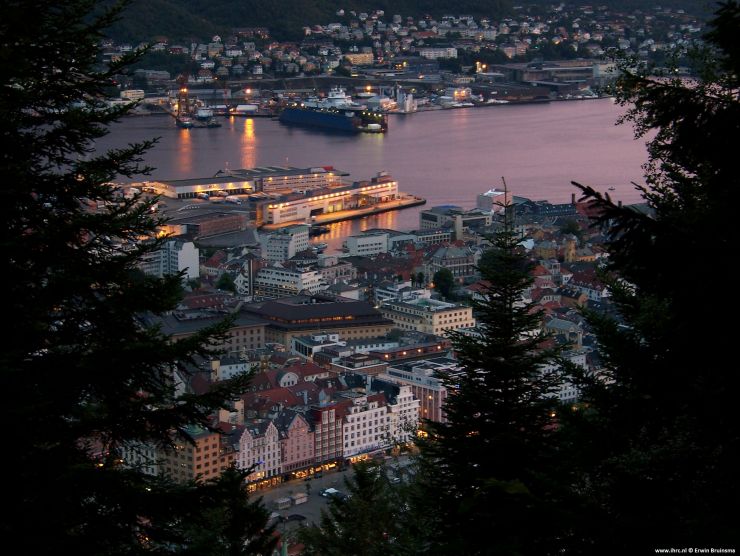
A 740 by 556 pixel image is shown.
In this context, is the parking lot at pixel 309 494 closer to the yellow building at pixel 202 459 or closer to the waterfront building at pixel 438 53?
the yellow building at pixel 202 459

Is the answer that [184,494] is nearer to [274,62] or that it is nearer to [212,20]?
[274,62]

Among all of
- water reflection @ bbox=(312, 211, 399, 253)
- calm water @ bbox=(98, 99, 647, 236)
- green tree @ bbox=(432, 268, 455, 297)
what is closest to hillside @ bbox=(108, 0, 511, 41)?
calm water @ bbox=(98, 99, 647, 236)

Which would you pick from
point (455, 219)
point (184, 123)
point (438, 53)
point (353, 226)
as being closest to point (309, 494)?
point (455, 219)

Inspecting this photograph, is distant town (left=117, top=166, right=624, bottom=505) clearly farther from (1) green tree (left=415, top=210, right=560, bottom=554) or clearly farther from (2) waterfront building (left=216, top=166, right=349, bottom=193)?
(1) green tree (left=415, top=210, right=560, bottom=554)

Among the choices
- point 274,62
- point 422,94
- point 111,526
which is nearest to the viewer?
point 111,526

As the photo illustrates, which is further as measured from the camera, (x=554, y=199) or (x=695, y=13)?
(x=695, y=13)

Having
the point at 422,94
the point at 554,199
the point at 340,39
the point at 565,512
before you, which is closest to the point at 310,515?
the point at 565,512

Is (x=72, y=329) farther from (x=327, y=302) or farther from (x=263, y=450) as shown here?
(x=327, y=302)
